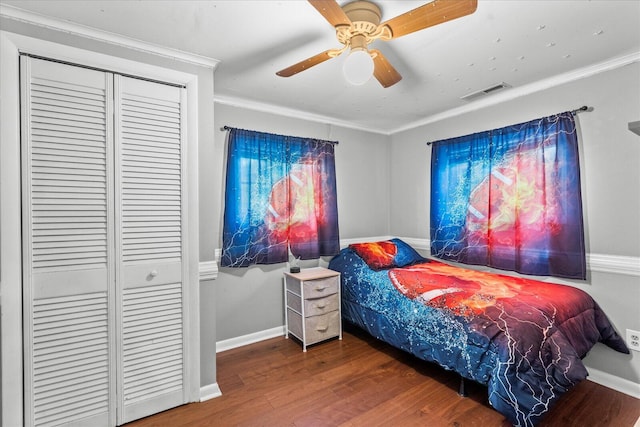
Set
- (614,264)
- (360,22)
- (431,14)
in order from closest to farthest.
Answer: (431,14) < (360,22) < (614,264)

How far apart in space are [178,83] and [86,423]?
2170 millimetres

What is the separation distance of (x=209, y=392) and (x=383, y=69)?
2.44 metres

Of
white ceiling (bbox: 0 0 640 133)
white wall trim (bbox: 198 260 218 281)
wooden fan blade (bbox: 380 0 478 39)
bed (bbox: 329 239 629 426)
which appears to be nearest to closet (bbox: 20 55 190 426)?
white wall trim (bbox: 198 260 218 281)

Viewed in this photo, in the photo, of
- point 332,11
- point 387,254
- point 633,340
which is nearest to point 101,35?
point 332,11

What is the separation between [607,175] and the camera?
7.48 feet

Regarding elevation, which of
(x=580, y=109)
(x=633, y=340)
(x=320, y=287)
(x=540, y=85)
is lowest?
(x=633, y=340)

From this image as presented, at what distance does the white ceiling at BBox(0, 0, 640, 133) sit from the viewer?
1.62m

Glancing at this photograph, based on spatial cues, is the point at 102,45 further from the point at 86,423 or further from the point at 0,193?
the point at 86,423

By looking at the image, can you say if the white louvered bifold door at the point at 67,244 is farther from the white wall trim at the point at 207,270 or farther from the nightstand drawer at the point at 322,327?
the nightstand drawer at the point at 322,327

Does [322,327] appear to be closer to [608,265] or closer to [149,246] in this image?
[149,246]

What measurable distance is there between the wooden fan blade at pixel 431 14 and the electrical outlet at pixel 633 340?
249cm

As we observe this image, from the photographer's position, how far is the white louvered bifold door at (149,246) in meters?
1.87

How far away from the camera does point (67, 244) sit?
1.73 metres

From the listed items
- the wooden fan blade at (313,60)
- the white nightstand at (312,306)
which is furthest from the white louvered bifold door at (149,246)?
the white nightstand at (312,306)
